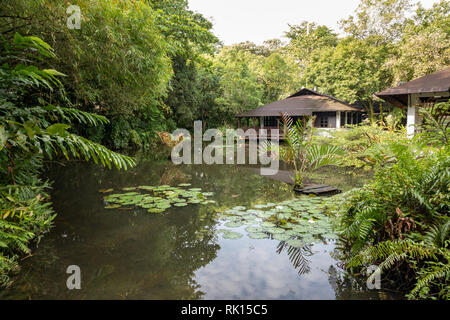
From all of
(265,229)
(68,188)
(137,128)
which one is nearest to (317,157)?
(265,229)

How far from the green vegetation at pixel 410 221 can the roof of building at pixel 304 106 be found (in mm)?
12976

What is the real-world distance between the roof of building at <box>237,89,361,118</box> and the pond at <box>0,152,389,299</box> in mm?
11831

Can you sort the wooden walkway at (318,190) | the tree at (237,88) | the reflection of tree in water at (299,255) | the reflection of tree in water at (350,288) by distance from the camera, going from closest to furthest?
the reflection of tree in water at (350,288)
the reflection of tree in water at (299,255)
the wooden walkway at (318,190)
the tree at (237,88)

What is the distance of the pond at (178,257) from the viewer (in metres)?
2.42

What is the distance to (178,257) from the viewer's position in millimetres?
3047

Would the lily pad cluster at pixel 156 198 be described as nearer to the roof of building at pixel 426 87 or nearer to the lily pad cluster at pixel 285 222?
the lily pad cluster at pixel 285 222

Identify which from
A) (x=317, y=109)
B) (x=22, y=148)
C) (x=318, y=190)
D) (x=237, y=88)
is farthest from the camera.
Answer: (x=237, y=88)

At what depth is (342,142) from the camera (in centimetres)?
930

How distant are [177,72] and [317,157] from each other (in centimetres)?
1441

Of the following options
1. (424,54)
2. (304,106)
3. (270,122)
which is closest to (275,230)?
(304,106)

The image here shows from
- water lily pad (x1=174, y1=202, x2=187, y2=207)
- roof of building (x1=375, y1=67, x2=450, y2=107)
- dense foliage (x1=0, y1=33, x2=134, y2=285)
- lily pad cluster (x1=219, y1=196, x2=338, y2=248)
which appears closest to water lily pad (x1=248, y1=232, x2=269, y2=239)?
lily pad cluster (x1=219, y1=196, x2=338, y2=248)

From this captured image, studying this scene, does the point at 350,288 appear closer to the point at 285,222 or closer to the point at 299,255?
the point at 299,255

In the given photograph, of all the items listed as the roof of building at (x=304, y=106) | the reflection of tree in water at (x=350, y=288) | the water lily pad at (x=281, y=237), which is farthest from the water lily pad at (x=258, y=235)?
the roof of building at (x=304, y=106)

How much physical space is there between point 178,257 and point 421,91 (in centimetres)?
857
